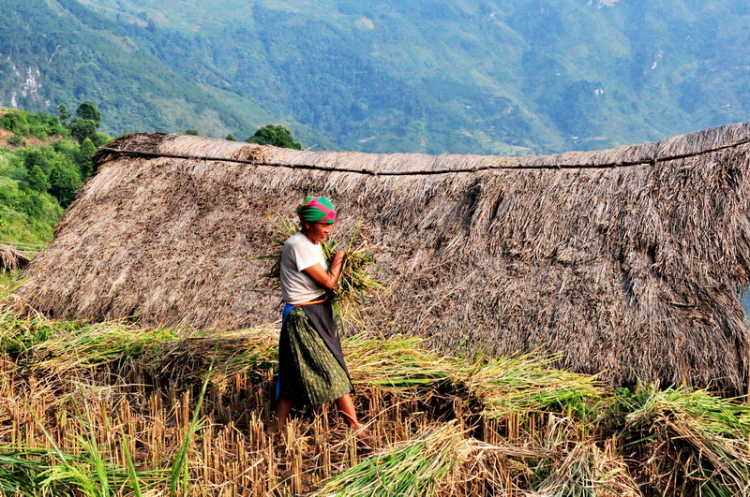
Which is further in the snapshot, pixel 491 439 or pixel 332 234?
pixel 332 234

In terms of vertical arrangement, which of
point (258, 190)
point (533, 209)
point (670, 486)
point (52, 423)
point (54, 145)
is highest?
point (54, 145)

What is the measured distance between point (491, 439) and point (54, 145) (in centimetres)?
3731

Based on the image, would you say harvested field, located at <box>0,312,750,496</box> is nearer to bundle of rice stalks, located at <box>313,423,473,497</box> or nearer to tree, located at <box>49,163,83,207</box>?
bundle of rice stalks, located at <box>313,423,473,497</box>

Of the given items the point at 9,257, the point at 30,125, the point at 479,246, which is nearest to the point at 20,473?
the point at 479,246

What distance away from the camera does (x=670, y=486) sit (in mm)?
2887

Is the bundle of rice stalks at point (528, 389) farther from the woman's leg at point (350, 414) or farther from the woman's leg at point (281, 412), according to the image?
the woman's leg at point (281, 412)

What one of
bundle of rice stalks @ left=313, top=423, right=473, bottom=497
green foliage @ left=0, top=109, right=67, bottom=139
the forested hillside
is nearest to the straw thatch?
bundle of rice stalks @ left=313, top=423, right=473, bottom=497

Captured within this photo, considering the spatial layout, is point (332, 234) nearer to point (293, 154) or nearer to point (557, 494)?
point (293, 154)

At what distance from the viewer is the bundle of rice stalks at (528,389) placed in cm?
334

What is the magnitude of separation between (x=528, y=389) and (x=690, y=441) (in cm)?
87

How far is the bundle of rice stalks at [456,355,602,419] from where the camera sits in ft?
11.0

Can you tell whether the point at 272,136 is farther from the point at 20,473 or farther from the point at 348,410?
the point at 20,473

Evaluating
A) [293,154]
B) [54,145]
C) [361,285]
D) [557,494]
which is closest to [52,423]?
[361,285]

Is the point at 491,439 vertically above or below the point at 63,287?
below
